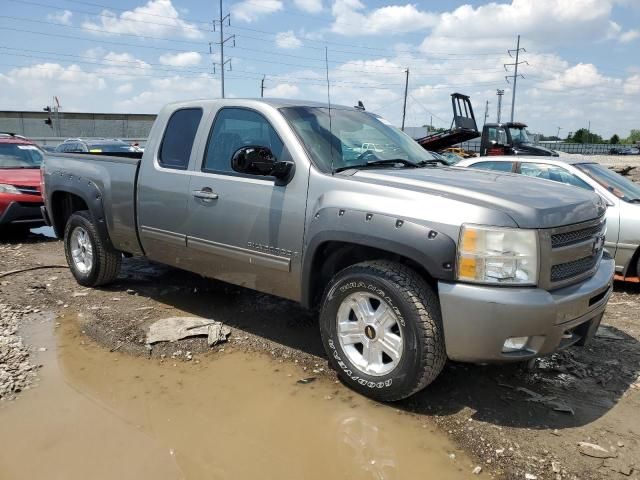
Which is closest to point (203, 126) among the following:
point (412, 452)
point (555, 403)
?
point (412, 452)

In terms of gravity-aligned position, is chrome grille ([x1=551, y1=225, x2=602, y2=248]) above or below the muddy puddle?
Result: above

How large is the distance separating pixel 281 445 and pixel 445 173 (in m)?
2.20

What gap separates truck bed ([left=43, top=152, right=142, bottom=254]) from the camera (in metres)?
5.11

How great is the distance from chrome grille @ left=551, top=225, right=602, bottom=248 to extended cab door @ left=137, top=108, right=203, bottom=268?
2.83 metres

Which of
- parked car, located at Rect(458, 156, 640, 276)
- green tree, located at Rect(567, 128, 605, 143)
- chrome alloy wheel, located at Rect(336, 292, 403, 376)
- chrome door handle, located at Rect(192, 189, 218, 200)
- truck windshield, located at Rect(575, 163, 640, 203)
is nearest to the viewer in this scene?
chrome alloy wheel, located at Rect(336, 292, 403, 376)

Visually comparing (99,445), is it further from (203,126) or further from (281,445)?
(203,126)

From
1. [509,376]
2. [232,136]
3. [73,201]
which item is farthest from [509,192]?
[73,201]

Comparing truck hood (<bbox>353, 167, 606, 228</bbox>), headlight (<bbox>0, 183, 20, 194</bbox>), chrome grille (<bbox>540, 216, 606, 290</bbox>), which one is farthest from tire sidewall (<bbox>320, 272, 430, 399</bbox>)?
headlight (<bbox>0, 183, 20, 194</bbox>)

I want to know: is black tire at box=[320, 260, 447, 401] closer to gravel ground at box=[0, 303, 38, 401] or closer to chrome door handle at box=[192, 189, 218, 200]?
chrome door handle at box=[192, 189, 218, 200]

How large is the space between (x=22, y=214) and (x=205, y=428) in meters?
6.84

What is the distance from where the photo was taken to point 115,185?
5.25 m

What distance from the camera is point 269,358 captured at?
13.9ft

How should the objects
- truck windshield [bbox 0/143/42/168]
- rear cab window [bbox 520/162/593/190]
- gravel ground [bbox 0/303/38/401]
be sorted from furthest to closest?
1. truck windshield [bbox 0/143/42/168]
2. rear cab window [bbox 520/162/593/190]
3. gravel ground [bbox 0/303/38/401]

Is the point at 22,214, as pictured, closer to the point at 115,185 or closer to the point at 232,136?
the point at 115,185
